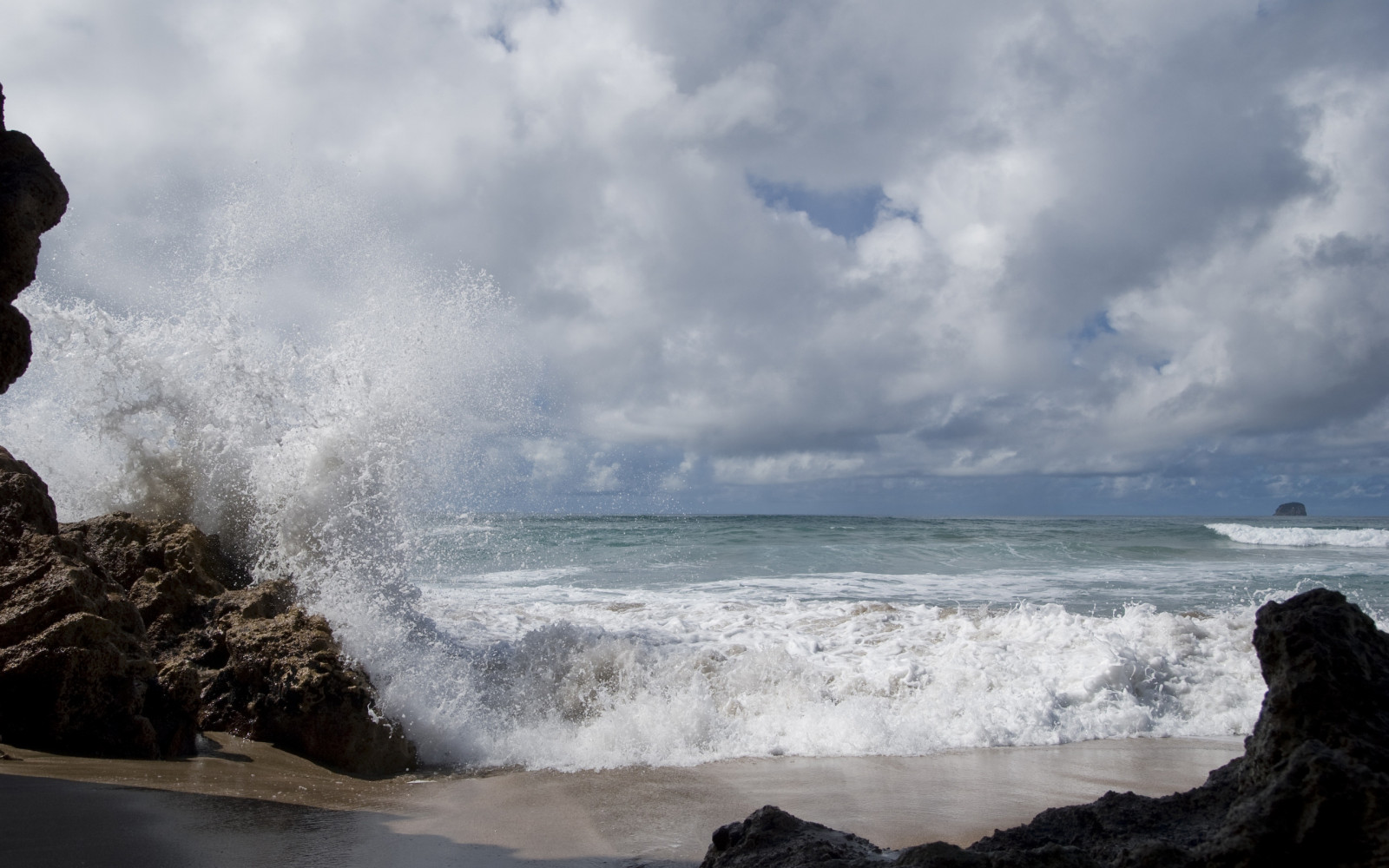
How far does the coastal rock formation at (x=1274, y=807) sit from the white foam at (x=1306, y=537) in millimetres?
29842

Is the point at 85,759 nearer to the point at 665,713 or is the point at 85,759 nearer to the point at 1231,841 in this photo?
the point at 665,713

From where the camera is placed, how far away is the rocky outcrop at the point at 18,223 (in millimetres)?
2947

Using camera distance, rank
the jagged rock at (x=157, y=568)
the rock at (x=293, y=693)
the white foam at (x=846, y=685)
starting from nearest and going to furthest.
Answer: the rock at (x=293, y=693)
the jagged rock at (x=157, y=568)
the white foam at (x=846, y=685)

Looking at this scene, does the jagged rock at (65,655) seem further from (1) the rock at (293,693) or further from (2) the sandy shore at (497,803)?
(1) the rock at (293,693)

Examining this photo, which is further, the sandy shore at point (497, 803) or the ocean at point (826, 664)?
the ocean at point (826, 664)

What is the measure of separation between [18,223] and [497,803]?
10.6 feet

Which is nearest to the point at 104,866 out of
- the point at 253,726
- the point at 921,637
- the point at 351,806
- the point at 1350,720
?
the point at 351,806

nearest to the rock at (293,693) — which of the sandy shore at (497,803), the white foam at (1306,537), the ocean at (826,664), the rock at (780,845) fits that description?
the sandy shore at (497,803)

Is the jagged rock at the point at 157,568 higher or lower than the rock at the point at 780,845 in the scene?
higher

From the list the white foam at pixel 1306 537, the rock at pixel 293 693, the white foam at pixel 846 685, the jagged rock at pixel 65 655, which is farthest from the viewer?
the white foam at pixel 1306 537

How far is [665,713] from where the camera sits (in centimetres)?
577

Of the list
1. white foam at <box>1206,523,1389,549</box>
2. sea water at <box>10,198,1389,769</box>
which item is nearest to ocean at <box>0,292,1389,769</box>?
sea water at <box>10,198,1389,769</box>

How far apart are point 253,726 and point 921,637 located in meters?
5.87

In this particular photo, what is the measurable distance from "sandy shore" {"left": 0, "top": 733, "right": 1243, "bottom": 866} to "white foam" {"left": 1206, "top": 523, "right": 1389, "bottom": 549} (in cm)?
2722
